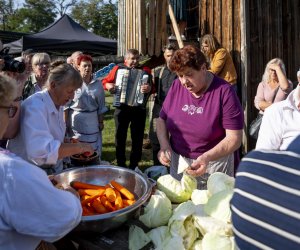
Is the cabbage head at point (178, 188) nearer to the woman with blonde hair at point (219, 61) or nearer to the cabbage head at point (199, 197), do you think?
the cabbage head at point (199, 197)

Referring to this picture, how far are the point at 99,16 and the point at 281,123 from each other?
50.9 m

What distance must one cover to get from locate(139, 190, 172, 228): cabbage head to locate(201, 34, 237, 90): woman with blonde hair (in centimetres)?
394

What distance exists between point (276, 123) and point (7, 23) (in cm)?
5698

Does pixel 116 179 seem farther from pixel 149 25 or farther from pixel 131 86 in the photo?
pixel 149 25

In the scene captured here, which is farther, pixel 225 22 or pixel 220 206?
pixel 225 22

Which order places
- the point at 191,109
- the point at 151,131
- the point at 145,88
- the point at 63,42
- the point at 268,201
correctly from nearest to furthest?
the point at 268,201 < the point at 191,109 < the point at 145,88 < the point at 151,131 < the point at 63,42

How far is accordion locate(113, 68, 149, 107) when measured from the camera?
5703 mm

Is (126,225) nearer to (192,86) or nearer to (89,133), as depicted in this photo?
(192,86)

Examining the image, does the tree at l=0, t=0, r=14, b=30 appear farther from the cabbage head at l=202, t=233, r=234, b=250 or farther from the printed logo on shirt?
the cabbage head at l=202, t=233, r=234, b=250

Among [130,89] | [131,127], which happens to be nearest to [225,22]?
[130,89]

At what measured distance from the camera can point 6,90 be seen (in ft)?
4.82

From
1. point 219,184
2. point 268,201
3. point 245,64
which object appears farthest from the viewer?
point 245,64

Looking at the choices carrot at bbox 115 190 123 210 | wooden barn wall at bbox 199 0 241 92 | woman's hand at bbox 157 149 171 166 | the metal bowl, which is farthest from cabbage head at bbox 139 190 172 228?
wooden barn wall at bbox 199 0 241 92

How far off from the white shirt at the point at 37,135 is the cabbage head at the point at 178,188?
2.53 feet
